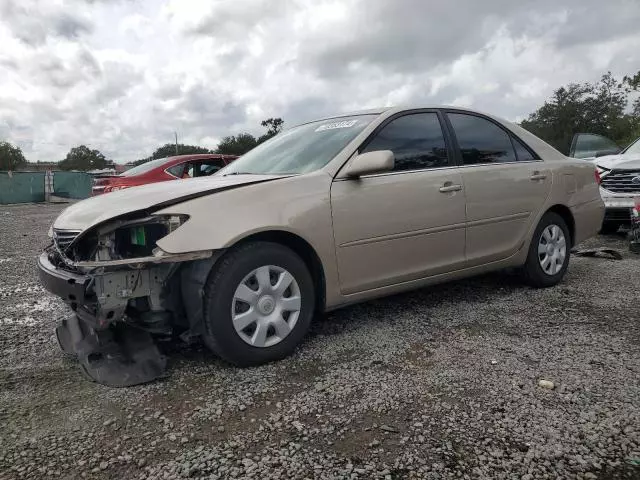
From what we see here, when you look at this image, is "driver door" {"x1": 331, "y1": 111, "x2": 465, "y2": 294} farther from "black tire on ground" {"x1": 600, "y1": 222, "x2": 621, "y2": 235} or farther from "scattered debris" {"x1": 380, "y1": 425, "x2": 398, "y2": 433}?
"black tire on ground" {"x1": 600, "y1": 222, "x2": 621, "y2": 235}

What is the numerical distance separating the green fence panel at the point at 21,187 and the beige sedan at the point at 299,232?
21.4 m

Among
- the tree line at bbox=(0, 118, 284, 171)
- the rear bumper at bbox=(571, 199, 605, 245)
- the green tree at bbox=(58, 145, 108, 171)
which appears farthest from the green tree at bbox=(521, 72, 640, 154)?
the green tree at bbox=(58, 145, 108, 171)

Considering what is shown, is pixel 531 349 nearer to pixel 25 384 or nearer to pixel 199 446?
pixel 199 446

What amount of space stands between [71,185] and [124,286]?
2408 cm

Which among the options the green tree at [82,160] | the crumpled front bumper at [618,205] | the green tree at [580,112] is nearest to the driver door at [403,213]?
the crumpled front bumper at [618,205]

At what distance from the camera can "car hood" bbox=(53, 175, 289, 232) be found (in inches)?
112

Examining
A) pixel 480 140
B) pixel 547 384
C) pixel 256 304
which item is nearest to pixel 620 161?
pixel 480 140

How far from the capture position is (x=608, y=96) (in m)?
45.6

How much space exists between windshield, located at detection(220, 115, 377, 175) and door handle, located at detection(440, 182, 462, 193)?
2.45 ft

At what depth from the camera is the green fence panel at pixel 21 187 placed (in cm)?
2167

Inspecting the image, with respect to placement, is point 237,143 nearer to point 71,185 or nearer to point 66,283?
point 71,185

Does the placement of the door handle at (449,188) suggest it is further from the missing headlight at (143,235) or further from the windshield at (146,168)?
the windshield at (146,168)

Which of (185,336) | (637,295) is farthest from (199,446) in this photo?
(637,295)

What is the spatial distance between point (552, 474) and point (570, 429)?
388 mm
